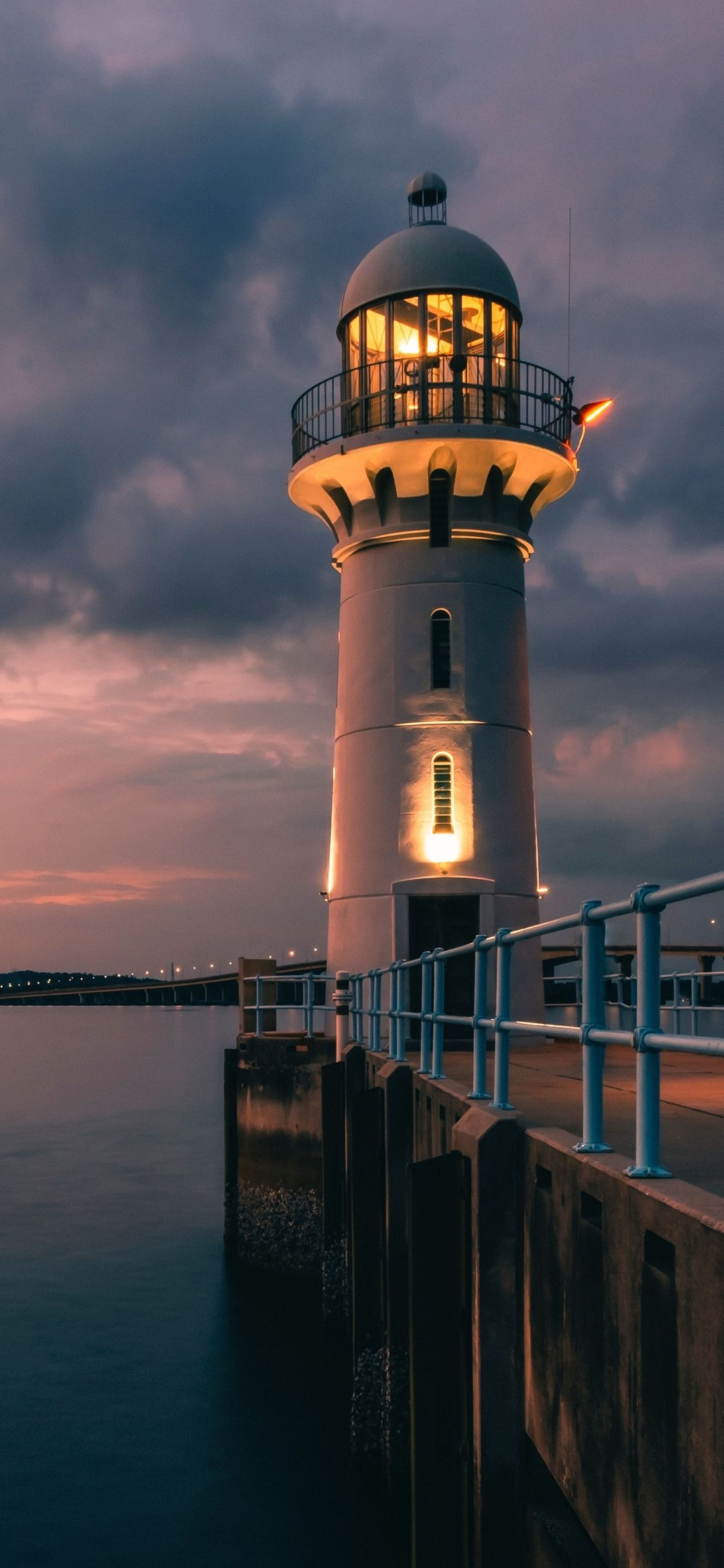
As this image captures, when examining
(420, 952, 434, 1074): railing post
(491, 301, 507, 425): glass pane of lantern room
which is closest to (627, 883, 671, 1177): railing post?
(420, 952, 434, 1074): railing post

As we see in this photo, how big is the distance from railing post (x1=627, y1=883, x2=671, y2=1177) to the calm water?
8.47 m

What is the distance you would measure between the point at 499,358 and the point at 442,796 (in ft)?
23.6

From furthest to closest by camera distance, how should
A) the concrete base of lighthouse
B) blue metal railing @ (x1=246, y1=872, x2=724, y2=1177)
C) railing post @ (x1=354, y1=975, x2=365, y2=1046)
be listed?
1. the concrete base of lighthouse
2. railing post @ (x1=354, y1=975, x2=365, y2=1046)
3. blue metal railing @ (x1=246, y1=872, x2=724, y2=1177)

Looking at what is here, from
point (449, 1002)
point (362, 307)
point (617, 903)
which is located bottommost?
point (449, 1002)

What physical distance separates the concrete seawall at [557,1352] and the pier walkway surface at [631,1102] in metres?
0.37

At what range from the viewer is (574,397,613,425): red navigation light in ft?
73.4

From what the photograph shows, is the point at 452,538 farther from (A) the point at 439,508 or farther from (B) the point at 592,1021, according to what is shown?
(B) the point at 592,1021

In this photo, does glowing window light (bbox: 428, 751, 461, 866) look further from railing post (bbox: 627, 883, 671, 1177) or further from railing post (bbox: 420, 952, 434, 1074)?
railing post (bbox: 627, 883, 671, 1177)

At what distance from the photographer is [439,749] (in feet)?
69.3

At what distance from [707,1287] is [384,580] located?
19.2 m

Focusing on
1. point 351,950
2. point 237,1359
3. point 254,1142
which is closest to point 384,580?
point 351,950

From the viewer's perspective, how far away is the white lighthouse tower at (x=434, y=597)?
2103 cm

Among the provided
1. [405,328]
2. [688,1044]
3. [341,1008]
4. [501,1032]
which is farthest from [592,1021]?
[405,328]

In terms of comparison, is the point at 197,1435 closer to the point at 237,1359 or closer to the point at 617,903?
the point at 237,1359
